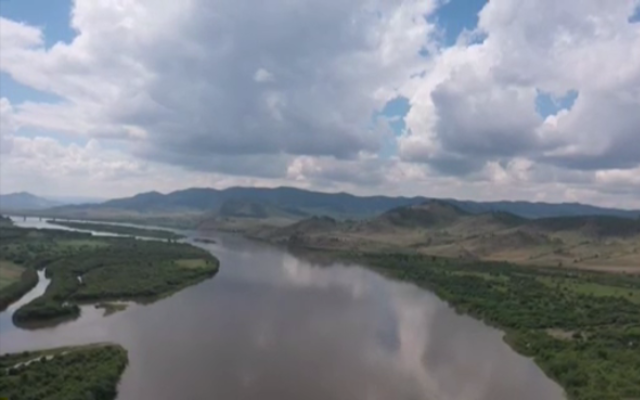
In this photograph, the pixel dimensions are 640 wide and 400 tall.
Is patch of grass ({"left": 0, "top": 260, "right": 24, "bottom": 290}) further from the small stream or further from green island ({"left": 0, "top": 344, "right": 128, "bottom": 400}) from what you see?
green island ({"left": 0, "top": 344, "right": 128, "bottom": 400})

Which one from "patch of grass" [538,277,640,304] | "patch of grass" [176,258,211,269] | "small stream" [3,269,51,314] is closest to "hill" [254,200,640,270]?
"patch of grass" [538,277,640,304]

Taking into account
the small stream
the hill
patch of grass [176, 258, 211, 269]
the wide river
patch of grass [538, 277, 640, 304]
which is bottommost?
the wide river

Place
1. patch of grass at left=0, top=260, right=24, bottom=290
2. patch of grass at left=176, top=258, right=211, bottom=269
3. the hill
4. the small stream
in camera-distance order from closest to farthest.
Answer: the small stream < patch of grass at left=0, top=260, right=24, bottom=290 < patch of grass at left=176, top=258, right=211, bottom=269 < the hill

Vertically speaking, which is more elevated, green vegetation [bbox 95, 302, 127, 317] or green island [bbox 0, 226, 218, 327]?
green island [bbox 0, 226, 218, 327]

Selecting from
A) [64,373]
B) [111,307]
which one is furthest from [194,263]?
[64,373]

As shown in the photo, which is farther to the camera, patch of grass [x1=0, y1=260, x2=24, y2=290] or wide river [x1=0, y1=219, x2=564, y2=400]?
patch of grass [x1=0, y1=260, x2=24, y2=290]

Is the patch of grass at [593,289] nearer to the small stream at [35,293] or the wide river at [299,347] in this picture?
the wide river at [299,347]

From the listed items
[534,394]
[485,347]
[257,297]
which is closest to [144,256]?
[257,297]

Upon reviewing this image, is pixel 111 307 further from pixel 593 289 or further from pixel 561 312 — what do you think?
pixel 593 289

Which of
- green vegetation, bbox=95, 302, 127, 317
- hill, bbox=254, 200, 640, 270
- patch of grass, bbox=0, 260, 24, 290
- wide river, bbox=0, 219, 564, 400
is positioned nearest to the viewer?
wide river, bbox=0, 219, 564, 400
